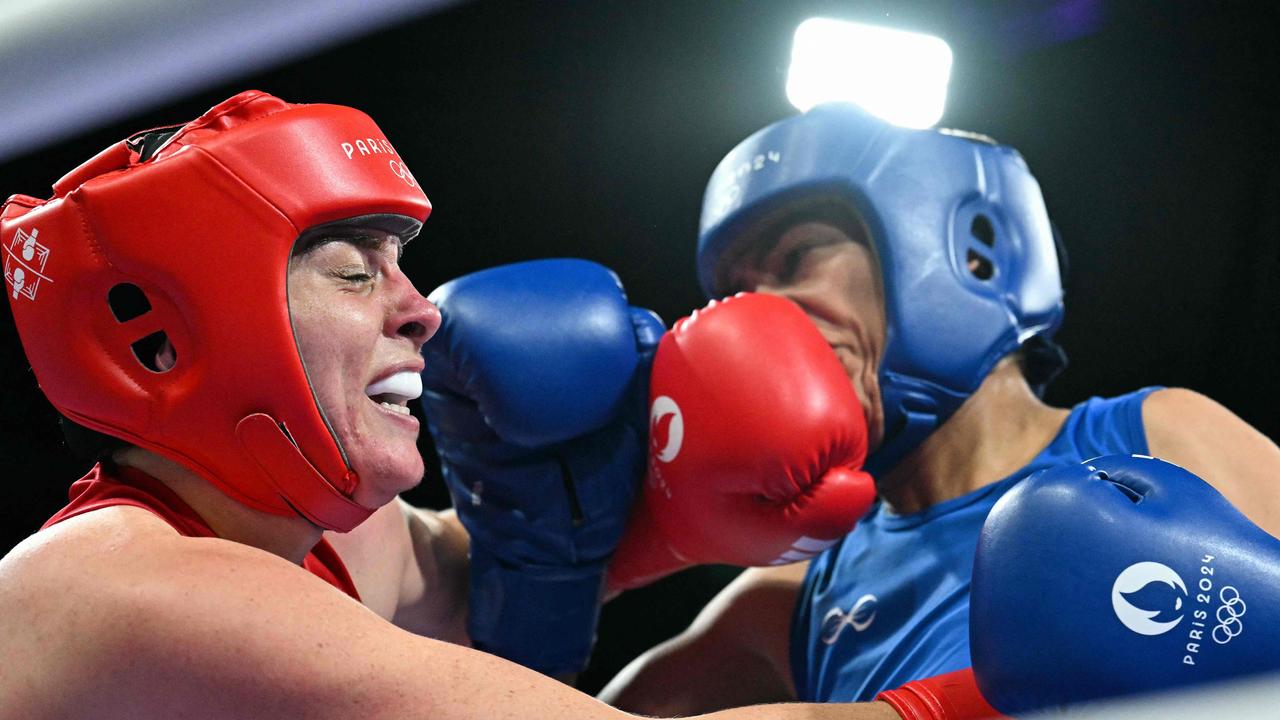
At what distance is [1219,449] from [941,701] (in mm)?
782

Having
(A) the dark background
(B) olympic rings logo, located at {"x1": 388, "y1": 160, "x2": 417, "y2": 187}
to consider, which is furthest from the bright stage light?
(B) olympic rings logo, located at {"x1": 388, "y1": 160, "x2": 417, "y2": 187}

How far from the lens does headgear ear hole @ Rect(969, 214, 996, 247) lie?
7.40ft

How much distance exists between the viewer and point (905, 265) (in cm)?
213

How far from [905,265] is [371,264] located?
105 centimetres

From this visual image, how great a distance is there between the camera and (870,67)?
2.86 metres

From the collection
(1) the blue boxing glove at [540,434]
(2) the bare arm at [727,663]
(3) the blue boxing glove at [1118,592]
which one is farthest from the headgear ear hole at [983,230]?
(3) the blue boxing glove at [1118,592]

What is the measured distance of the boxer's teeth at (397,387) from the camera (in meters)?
1.48

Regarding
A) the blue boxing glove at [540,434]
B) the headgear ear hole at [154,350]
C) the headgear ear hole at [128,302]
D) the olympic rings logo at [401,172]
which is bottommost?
the blue boxing glove at [540,434]

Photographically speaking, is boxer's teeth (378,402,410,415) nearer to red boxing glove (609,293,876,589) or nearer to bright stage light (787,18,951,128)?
red boxing glove (609,293,876,589)

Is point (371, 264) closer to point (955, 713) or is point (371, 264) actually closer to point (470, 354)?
point (470, 354)

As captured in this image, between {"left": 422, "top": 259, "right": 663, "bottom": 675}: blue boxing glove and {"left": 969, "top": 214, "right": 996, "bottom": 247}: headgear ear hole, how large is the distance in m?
0.69

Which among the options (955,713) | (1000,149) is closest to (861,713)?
(955,713)

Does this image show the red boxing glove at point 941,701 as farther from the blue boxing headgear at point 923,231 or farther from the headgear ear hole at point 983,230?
the headgear ear hole at point 983,230

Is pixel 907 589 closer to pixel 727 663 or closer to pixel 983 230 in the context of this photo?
pixel 727 663
